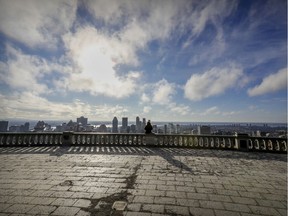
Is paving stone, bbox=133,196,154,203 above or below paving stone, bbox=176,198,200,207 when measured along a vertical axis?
above

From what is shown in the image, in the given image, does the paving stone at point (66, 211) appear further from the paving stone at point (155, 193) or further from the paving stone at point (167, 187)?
the paving stone at point (167, 187)

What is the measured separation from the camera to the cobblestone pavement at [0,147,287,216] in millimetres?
4180

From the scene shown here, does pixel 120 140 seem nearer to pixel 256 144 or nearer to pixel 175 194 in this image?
pixel 175 194

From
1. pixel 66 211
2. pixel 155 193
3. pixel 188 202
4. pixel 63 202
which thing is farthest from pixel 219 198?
pixel 63 202

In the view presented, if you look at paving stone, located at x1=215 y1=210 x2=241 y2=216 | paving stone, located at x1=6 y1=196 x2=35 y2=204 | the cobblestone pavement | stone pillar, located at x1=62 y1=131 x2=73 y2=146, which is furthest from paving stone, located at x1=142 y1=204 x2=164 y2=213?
stone pillar, located at x1=62 y1=131 x2=73 y2=146

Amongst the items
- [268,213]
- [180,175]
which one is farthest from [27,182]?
[268,213]

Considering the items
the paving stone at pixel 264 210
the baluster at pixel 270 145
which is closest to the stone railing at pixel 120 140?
the baluster at pixel 270 145

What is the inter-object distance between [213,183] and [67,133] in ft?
38.1

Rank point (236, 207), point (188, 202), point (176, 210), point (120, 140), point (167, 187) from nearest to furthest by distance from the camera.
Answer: point (176, 210), point (236, 207), point (188, 202), point (167, 187), point (120, 140)

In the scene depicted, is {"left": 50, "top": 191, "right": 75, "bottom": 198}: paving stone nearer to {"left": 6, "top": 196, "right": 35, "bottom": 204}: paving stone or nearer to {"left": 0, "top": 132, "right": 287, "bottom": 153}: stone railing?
{"left": 6, "top": 196, "right": 35, "bottom": 204}: paving stone

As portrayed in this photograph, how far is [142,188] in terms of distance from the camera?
5.43m

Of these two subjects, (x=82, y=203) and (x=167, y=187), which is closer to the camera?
(x=82, y=203)

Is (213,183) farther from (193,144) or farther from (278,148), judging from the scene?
(278,148)

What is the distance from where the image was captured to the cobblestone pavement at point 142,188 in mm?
4180
